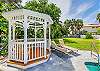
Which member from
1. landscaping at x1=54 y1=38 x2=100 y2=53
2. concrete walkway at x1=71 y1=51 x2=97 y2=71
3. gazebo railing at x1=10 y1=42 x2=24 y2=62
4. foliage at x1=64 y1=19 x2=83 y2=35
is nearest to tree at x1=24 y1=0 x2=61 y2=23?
landscaping at x1=54 y1=38 x2=100 y2=53

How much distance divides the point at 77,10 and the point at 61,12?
121cm

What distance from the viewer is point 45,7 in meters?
10.5

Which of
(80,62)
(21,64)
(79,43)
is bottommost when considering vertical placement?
(80,62)

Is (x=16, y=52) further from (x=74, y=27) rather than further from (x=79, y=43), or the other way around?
(x=74, y=27)

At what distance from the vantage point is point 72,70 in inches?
172

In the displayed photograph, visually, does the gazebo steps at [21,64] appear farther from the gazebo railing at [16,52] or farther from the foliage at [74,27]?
the foliage at [74,27]

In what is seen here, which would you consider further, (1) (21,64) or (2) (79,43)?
(2) (79,43)

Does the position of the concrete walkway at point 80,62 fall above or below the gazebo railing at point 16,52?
below

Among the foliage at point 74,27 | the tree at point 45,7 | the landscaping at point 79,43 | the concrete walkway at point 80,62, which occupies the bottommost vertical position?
the concrete walkway at point 80,62

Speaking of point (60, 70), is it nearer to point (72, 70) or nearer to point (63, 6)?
point (72, 70)

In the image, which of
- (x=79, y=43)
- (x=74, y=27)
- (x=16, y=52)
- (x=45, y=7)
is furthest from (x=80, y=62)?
(x=74, y=27)

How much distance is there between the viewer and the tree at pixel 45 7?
10396 mm

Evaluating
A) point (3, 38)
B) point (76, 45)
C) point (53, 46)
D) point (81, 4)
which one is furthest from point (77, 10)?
point (3, 38)

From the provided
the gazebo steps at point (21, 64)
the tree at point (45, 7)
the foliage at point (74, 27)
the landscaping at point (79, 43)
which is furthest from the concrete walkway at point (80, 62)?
the foliage at point (74, 27)
